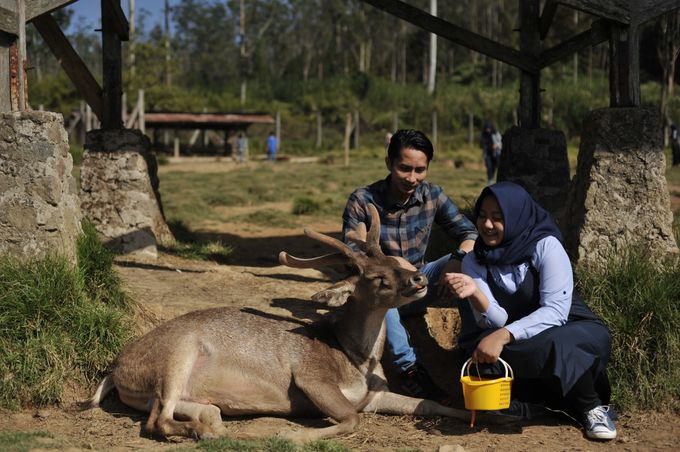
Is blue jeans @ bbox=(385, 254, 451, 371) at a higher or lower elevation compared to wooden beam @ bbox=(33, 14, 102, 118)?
lower

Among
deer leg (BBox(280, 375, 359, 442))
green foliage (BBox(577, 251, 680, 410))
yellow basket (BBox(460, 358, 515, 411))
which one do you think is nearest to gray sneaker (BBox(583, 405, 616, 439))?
green foliage (BBox(577, 251, 680, 410))

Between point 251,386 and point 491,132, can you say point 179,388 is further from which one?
point 491,132

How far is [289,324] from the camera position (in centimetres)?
623

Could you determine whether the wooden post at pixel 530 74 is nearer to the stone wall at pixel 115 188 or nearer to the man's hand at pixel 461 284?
the stone wall at pixel 115 188

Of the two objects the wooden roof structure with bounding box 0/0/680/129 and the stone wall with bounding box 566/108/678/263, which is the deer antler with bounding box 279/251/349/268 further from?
the wooden roof structure with bounding box 0/0/680/129

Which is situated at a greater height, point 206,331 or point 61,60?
point 61,60

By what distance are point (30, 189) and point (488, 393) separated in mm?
4111

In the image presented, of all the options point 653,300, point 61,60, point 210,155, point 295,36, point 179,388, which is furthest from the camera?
point 295,36

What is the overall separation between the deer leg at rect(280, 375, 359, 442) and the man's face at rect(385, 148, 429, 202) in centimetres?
164

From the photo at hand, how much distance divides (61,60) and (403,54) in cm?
5369

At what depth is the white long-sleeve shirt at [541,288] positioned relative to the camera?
5297mm

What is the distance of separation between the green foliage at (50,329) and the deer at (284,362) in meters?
0.36

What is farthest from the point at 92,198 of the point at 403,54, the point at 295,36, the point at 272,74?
the point at 295,36

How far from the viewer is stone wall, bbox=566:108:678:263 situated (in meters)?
7.00
